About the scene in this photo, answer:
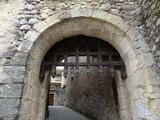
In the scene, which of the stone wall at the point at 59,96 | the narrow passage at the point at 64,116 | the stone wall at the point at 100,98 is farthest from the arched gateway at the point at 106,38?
the stone wall at the point at 59,96

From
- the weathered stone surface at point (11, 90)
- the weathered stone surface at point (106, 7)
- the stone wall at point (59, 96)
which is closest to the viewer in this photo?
the weathered stone surface at point (11, 90)

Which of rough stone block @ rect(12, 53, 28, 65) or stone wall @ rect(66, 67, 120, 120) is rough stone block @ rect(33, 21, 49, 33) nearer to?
rough stone block @ rect(12, 53, 28, 65)

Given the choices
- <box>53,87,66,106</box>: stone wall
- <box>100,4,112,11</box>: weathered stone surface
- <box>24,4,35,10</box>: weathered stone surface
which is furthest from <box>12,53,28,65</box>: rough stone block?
<box>53,87,66,106</box>: stone wall

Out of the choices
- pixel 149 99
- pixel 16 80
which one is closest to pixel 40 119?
pixel 16 80

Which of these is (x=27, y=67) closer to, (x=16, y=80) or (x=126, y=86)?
(x=16, y=80)

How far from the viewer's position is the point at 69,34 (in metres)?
1.95

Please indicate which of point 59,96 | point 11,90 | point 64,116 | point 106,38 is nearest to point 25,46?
point 11,90

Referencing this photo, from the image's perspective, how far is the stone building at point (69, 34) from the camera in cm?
133

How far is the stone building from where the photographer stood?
1.33 metres

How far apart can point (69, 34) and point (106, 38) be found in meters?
0.67

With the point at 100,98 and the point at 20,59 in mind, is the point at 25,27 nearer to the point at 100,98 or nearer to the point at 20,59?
the point at 20,59

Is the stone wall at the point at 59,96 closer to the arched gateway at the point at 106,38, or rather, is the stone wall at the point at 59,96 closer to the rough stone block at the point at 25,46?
the arched gateway at the point at 106,38

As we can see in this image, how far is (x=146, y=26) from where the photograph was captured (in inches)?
61.8

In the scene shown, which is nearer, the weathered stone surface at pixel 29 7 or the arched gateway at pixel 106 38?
the arched gateway at pixel 106 38
